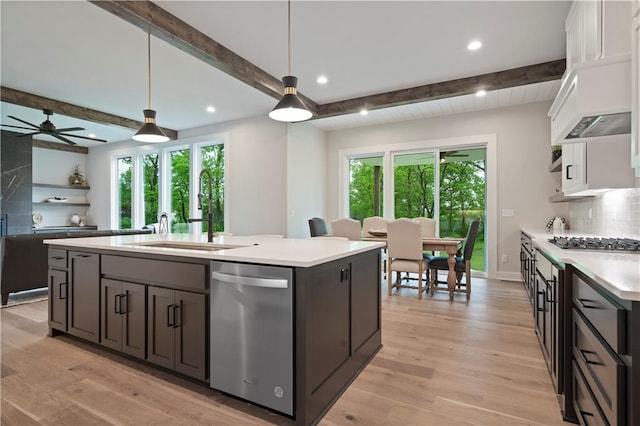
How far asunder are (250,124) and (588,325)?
5.66 m

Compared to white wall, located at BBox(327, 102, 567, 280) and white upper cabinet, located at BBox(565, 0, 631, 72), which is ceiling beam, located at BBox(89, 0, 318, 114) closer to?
white upper cabinet, located at BBox(565, 0, 631, 72)

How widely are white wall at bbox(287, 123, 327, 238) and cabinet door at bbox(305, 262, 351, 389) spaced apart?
12.2 ft

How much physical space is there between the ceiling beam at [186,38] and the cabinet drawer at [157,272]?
2.02 meters

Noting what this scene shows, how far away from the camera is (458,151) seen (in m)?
5.59

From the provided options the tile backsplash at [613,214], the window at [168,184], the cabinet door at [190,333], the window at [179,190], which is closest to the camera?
the cabinet door at [190,333]

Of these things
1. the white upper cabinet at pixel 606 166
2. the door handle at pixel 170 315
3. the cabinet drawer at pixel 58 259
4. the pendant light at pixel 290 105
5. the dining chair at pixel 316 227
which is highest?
the pendant light at pixel 290 105

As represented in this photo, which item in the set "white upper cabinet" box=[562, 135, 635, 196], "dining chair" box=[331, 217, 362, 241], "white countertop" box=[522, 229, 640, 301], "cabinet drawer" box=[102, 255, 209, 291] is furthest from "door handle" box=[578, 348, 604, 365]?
"dining chair" box=[331, 217, 362, 241]

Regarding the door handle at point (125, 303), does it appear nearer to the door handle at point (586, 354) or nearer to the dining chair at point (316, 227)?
the door handle at point (586, 354)

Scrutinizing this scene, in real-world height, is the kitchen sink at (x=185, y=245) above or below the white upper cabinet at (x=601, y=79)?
below

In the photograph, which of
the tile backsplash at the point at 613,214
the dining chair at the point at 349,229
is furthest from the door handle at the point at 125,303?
the tile backsplash at the point at 613,214

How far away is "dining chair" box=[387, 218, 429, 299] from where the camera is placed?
4.00m

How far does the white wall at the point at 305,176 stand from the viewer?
18.6ft

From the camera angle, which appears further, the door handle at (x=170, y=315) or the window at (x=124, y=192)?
the window at (x=124, y=192)

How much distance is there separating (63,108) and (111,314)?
4794 millimetres
